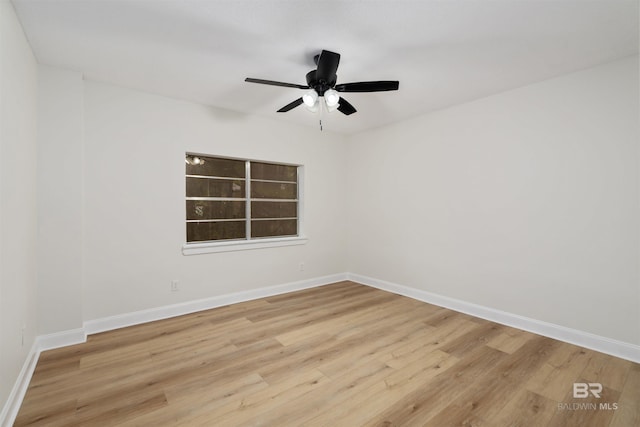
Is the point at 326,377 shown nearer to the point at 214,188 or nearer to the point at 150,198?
the point at 150,198

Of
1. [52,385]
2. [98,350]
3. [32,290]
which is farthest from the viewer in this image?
[98,350]

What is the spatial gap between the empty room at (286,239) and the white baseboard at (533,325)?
2 centimetres

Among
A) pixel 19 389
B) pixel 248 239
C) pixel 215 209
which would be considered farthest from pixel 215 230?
pixel 19 389

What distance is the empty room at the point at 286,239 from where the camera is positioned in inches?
76.4

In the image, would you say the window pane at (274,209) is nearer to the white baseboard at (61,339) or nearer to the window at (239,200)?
the window at (239,200)

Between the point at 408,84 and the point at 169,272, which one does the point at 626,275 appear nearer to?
the point at 408,84

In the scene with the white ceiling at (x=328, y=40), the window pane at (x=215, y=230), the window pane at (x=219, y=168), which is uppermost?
the white ceiling at (x=328, y=40)

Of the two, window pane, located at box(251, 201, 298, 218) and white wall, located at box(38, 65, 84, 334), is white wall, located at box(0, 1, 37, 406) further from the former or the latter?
window pane, located at box(251, 201, 298, 218)

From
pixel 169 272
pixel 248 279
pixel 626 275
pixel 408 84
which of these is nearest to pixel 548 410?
pixel 626 275

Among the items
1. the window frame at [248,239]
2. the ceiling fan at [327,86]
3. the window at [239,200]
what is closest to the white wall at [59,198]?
the window frame at [248,239]

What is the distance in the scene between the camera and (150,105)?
131 inches

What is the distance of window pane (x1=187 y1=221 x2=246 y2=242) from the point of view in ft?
12.6

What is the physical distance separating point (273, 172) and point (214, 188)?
0.97m

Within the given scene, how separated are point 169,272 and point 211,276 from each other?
0.50m
